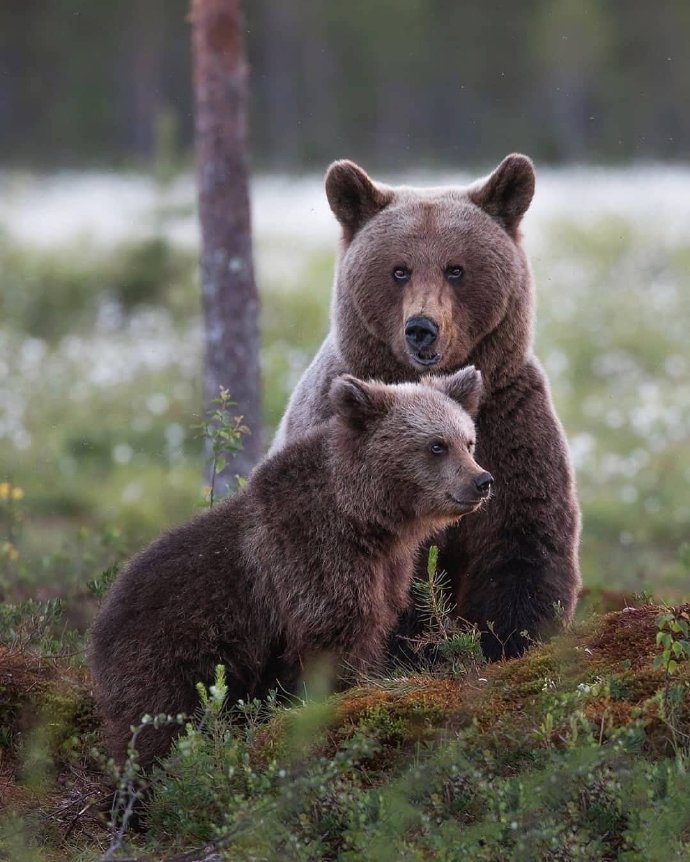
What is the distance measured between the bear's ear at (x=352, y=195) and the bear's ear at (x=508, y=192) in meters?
0.46

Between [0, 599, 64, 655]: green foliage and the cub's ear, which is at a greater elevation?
the cub's ear

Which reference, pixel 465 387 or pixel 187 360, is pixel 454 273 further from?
pixel 187 360

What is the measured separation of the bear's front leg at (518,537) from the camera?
6070 millimetres

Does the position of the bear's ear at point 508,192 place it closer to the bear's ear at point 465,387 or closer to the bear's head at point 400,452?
the bear's ear at point 465,387

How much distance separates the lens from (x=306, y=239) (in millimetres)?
22156

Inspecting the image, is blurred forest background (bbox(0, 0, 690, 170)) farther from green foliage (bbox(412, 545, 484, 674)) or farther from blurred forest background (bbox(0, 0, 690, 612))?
green foliage (bbox(412, 545, 484, 674))

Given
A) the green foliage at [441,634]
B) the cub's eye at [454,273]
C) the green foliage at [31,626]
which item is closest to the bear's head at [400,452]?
the green foliage at [441,634]

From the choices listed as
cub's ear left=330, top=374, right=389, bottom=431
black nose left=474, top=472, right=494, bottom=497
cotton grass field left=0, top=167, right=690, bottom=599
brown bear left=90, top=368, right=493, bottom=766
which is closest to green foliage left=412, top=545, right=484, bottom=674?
brown bear left=90, top=368, right=493, bottom=766

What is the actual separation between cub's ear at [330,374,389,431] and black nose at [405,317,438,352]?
1.22ft

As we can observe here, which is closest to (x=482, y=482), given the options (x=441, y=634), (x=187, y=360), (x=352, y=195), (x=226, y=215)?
(x=441, y=634)

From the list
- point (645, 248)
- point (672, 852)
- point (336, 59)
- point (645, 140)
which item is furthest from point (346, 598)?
point (336, 59)

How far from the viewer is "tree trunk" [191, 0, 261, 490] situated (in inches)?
375

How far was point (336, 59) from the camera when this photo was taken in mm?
50031

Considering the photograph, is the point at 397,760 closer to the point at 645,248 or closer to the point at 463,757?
the point at 463,757
